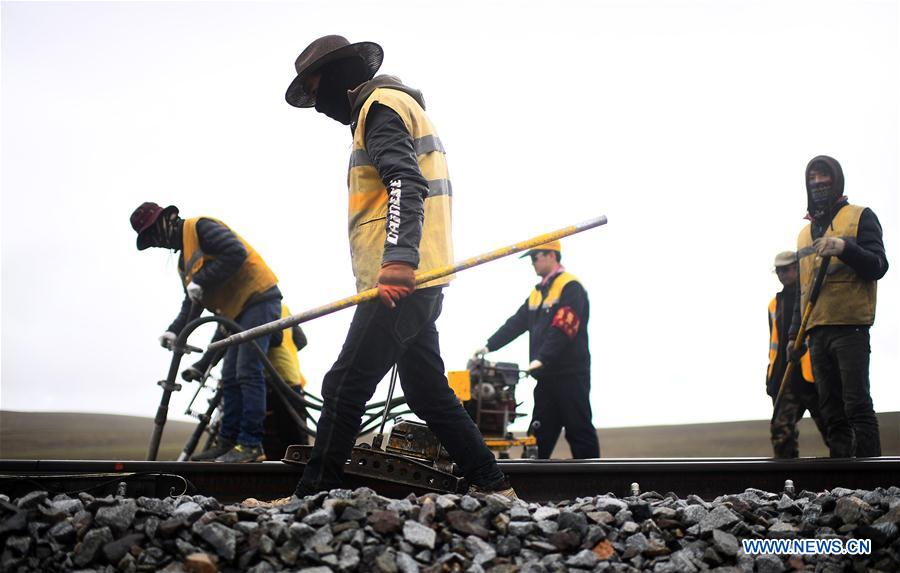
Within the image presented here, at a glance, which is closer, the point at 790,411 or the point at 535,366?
the point at 790,411

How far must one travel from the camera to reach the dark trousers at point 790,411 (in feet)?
23.0

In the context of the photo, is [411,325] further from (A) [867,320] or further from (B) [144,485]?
(A) [867,320]

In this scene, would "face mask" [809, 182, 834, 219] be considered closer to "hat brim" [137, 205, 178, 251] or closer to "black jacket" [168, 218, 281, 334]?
"black jacket" [168, 218, 281, 334]

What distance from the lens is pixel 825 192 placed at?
602 centimetres

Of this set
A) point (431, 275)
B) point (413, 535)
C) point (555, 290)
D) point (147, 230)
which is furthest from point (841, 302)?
point (147, 230)

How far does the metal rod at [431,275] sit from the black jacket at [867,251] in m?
2.31

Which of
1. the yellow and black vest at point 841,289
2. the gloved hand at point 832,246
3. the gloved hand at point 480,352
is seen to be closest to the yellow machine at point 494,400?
the gloved hand at point 480,352

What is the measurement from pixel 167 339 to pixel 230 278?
626 millimetres

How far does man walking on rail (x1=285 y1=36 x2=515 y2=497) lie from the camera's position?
3.49m

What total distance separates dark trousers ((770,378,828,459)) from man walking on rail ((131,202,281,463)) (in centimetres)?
399

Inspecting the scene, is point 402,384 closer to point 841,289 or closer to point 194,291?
point 194,291

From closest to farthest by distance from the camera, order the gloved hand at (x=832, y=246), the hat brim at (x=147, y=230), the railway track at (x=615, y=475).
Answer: the railway track at (x=615, y=475) < the gloved hand at (x=832, y=246) < the hat brim at (x=147, y=230)

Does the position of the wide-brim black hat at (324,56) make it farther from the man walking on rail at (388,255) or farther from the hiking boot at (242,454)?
the hiking boot at (242,454)

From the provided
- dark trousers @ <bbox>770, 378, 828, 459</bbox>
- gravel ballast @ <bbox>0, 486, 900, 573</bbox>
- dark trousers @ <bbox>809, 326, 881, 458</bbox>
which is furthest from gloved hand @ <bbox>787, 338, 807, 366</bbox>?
gravel ballast @ <bbox>0, 486, 900, 573</bbox>
